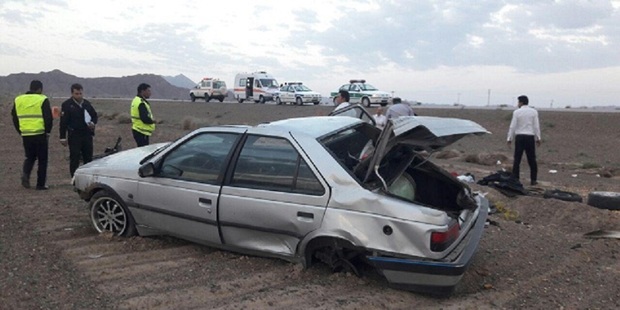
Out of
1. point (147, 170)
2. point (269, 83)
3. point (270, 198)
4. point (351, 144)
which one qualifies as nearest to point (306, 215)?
point (270, 198)

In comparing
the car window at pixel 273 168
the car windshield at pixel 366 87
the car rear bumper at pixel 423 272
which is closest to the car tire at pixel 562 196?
the car rear bumper at pixel 423 272

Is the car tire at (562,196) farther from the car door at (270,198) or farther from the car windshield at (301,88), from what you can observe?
the car windshield at (301,88)

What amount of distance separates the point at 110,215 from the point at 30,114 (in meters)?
3.26

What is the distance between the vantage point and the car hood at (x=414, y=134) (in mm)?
4234

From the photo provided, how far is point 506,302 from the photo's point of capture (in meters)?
4.30

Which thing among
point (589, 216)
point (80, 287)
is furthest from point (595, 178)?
point (80, 287)

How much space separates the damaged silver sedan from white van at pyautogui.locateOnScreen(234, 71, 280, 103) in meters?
32.1

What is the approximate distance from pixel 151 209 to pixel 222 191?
0.88 meters

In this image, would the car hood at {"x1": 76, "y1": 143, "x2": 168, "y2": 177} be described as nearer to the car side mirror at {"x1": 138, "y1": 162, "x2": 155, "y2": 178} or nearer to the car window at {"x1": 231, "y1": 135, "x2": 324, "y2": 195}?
the car side mirror at {"x1": 138, "y1": 162, "x2": 155, "y2": 178}

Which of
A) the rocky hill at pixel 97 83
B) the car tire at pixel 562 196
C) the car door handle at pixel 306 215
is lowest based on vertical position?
the car tire at pixel 562 196

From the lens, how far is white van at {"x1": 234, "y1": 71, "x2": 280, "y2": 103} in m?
38.5

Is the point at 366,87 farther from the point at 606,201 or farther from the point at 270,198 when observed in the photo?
the point at 270,198

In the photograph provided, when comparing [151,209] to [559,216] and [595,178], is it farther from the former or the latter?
[595,178]

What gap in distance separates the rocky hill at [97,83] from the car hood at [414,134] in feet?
398
